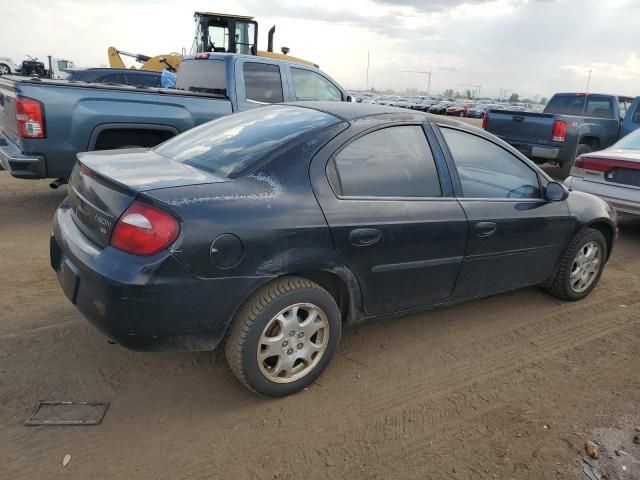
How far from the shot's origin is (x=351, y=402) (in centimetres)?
288

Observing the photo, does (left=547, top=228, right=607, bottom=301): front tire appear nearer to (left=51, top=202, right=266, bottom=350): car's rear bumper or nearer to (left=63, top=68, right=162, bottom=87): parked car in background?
(left=51, top=202, right=266, bottom=350): car's rear bumper

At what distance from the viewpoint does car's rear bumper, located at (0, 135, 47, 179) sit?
508 cm

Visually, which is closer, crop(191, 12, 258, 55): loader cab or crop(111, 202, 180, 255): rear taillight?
crop(111, 202, 180, 255): rear taillight

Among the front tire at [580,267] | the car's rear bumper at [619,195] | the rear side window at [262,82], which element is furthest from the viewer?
the rear side window at [262,82]

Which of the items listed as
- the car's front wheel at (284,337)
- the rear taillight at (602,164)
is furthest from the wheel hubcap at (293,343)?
the rear taillight at (602,164)

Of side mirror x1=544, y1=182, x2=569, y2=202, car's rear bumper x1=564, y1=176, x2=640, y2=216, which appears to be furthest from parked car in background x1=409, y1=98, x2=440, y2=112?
side mirror x1=544, y1=182, x2=569, y2=202

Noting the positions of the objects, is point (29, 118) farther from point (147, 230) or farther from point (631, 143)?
point (631, 143)

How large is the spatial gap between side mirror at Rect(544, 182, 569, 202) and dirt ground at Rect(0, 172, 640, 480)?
97 centimetres

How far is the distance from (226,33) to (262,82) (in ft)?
24.8

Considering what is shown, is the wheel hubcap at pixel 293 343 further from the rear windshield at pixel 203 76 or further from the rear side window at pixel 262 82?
the rear windshield at pixel 203 76

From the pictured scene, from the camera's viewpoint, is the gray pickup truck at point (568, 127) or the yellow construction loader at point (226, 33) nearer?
the gray pickup truck at point (568, 127)

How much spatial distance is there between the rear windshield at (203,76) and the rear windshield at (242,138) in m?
3.37

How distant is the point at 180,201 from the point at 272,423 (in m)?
1.24

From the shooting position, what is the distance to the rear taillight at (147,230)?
238 cm
